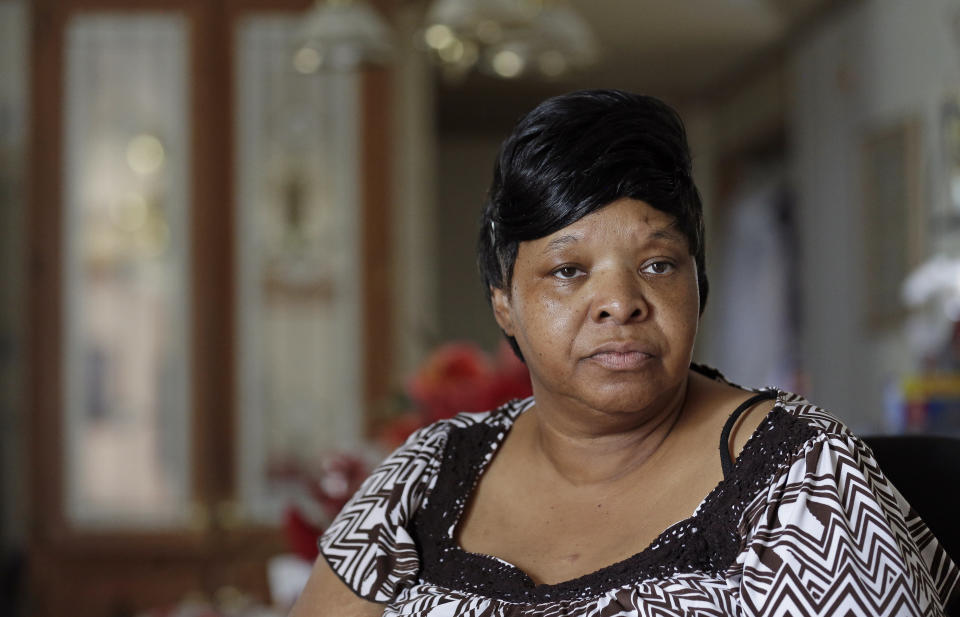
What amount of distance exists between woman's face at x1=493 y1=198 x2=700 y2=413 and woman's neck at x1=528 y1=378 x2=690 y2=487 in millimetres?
28

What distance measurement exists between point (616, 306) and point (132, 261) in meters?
3.38

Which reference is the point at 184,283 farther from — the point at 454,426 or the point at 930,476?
the point at 930,476

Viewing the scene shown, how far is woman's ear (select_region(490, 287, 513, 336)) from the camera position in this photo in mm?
1072

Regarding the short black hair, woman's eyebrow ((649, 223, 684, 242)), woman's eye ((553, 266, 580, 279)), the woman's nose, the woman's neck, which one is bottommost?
the woman's neck

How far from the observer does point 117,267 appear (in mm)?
4016

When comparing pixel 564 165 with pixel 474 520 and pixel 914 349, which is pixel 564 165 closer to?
pixel 474 520

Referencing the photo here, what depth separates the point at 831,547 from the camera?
805 mm

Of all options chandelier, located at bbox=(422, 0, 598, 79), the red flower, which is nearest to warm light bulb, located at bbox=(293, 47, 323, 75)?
chandelier, located at bbox=(422, 0, 598, 79)

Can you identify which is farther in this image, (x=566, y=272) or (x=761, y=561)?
(x=566, y=272)

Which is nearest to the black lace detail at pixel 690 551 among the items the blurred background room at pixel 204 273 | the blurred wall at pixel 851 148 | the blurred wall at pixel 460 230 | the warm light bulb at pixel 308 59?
the warm light bulb at pixel 308 59

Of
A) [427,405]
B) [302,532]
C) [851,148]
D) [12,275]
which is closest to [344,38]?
[427,405]

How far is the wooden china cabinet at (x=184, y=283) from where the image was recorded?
396 cm

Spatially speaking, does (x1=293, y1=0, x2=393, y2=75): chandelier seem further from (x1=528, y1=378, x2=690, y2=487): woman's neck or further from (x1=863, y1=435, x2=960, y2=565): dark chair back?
(x1=863, y1=435, x2=960, y2=565): dark chair back

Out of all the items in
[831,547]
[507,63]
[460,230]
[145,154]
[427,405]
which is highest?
[507,63]
